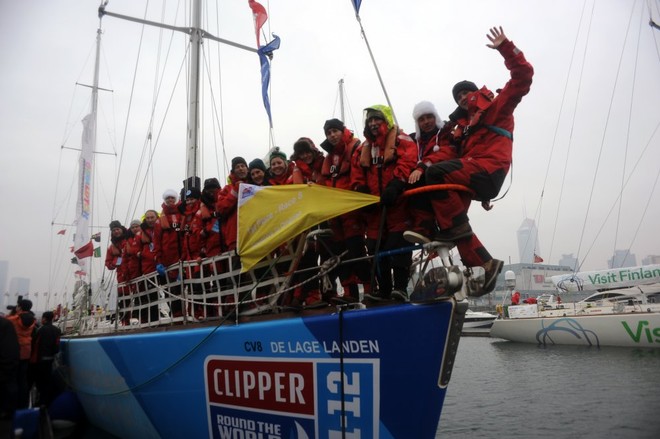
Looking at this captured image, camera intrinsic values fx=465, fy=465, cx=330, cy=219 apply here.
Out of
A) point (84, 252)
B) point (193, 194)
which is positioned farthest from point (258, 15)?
point (84, 252)

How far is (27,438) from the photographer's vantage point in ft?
15.7

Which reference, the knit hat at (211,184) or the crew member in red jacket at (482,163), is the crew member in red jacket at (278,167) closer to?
the knit hat at (211,184)

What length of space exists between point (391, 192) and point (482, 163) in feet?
2.25

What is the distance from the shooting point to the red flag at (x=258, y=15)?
383 inches

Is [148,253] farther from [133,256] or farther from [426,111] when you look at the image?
[426,111]

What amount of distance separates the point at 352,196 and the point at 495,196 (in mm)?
1104

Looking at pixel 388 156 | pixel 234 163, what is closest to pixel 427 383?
pixel 388 156

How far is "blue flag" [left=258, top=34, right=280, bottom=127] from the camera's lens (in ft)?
31.7

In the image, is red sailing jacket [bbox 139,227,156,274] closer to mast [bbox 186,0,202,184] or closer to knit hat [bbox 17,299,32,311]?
mast [bbox 186,0,202,184]

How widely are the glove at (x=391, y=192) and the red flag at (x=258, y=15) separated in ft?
24.1

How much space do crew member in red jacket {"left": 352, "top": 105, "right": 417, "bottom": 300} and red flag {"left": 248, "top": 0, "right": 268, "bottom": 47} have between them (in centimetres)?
678

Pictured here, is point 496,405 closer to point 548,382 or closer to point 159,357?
point 548,382

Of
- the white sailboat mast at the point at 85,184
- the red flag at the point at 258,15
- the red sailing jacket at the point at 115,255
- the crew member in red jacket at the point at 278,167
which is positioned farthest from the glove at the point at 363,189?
the white sailboat mast at the point at 85,184

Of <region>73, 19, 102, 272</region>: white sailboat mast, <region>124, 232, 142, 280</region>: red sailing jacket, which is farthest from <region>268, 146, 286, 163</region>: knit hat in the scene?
<region>73, 19, 102, 272</region>: white sailboat mast
